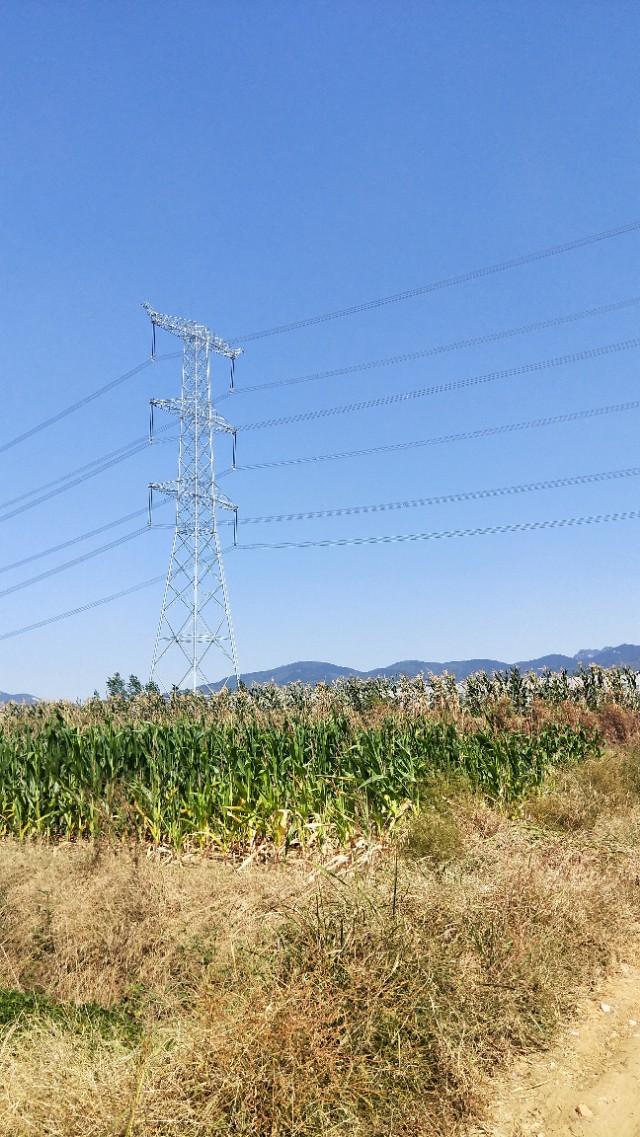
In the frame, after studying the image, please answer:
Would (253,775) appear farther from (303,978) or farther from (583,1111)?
(583,1111)

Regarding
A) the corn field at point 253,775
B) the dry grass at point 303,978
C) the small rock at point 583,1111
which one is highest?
the corn field at point 253,775

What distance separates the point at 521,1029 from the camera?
213 inches

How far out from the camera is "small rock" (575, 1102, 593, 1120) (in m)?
4.80

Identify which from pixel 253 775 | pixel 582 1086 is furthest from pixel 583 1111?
pixel 253 775

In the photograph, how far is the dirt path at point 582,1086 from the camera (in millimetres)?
4715

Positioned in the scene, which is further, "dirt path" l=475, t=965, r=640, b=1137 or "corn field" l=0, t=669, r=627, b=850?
"corn field" l=0, t=669, r=627, b=850

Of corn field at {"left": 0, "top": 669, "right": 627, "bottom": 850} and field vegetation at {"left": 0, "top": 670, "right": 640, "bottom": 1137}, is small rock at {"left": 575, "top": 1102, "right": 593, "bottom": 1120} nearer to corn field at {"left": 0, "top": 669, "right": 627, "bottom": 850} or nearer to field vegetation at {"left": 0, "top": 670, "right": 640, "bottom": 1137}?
field vegetation at {"left": 0, "top": 670, "right": 640, "bottom": 1137}

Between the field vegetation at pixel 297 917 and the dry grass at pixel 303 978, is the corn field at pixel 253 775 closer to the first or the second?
the field vegetation at pixel 297 917

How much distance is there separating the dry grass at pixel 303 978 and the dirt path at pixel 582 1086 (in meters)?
0.18

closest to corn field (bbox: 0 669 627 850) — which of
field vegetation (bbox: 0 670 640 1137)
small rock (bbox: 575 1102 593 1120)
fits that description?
field vegetation (bbox: 0 670 640 1137)

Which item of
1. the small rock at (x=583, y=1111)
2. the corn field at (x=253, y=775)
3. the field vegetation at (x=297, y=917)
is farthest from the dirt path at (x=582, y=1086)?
the corn field at (x=253, y=775)

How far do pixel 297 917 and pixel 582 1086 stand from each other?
2.15 m

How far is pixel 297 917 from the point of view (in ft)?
Result: 18.7

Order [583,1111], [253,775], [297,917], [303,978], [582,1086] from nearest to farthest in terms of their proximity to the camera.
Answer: [303,978]
[583,1111]
[582,1086]
[297,917]
[253,775]
